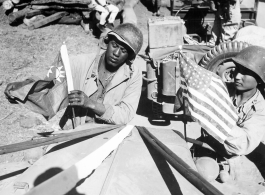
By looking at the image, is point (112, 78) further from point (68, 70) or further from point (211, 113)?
point (211, 113)

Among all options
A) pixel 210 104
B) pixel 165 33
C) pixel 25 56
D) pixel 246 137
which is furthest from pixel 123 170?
pixel 25 56

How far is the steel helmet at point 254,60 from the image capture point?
3182 mm

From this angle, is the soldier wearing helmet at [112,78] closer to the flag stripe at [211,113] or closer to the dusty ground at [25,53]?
the flag stripe at [211,113]

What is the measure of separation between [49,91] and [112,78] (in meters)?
0.77

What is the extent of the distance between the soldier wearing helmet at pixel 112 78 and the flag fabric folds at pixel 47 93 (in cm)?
21

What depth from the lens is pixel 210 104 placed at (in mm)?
3184

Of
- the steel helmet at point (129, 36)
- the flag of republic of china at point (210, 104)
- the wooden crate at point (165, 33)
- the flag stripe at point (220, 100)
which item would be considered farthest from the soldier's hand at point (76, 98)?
the wooden crate at point (165, 33)

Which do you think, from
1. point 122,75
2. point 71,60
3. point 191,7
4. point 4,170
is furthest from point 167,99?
point 191,7

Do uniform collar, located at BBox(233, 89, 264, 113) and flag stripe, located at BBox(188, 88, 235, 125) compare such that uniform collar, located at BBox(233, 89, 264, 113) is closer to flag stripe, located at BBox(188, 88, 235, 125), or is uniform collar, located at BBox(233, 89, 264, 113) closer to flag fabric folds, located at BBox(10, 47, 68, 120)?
flag stripe, located at BBox(188, 88, 235, 125)

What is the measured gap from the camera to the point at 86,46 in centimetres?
998

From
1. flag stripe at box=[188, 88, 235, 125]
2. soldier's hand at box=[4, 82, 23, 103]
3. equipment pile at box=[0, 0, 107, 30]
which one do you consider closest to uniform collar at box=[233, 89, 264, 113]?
flag stripe at box=[188, 88, 235, 125]

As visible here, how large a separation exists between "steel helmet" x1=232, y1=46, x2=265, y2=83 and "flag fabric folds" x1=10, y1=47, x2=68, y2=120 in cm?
191

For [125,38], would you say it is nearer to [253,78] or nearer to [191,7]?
[253,78]

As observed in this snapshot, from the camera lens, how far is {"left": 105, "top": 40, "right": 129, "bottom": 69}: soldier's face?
11.3 ft
